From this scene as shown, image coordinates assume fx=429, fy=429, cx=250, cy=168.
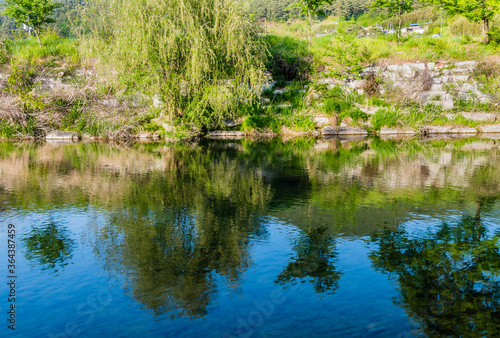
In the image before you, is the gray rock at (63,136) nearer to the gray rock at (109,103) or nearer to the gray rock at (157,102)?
the gray rock at (109,103)

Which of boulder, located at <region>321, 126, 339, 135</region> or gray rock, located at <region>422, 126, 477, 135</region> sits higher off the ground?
boulder, located at <region>321, 126, 339, 135</region>

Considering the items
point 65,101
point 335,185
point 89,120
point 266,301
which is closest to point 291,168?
point 335,185

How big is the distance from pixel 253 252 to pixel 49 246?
3849mm

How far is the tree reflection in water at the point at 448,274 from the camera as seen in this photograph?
547 centimetres

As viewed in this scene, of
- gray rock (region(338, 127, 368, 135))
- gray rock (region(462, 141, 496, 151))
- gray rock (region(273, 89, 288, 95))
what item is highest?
gray rock (region(273, 89, 288, 95))

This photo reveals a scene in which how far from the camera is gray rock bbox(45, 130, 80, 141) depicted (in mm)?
26366

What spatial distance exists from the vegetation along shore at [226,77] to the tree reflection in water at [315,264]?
15.5 m

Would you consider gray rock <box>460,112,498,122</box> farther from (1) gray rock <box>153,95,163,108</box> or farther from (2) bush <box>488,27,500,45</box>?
(1) gray rock <box>153,95,163,108</box>

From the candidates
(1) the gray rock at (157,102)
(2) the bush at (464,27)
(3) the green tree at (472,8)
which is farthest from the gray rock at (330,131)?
(2) the bush at (464,27)

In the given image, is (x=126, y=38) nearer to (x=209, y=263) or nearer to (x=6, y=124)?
(x=6, y=124)

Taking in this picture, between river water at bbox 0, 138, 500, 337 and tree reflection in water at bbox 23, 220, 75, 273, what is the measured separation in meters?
0.04

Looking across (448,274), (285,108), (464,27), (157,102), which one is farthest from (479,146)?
(464,27)

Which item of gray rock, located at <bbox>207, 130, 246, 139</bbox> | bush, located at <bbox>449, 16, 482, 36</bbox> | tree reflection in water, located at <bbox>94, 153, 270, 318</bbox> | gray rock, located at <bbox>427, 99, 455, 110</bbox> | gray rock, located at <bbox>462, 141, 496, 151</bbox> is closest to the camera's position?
tree reflection in water, located at <bbox>94, 153, 270, 318</bbox>

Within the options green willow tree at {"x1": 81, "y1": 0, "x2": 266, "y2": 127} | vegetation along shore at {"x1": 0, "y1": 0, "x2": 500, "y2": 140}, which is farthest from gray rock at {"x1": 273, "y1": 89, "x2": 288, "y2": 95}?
green willow tree at {"x1": 81, "y1": 0, "x2": 266, "y2": 127}
